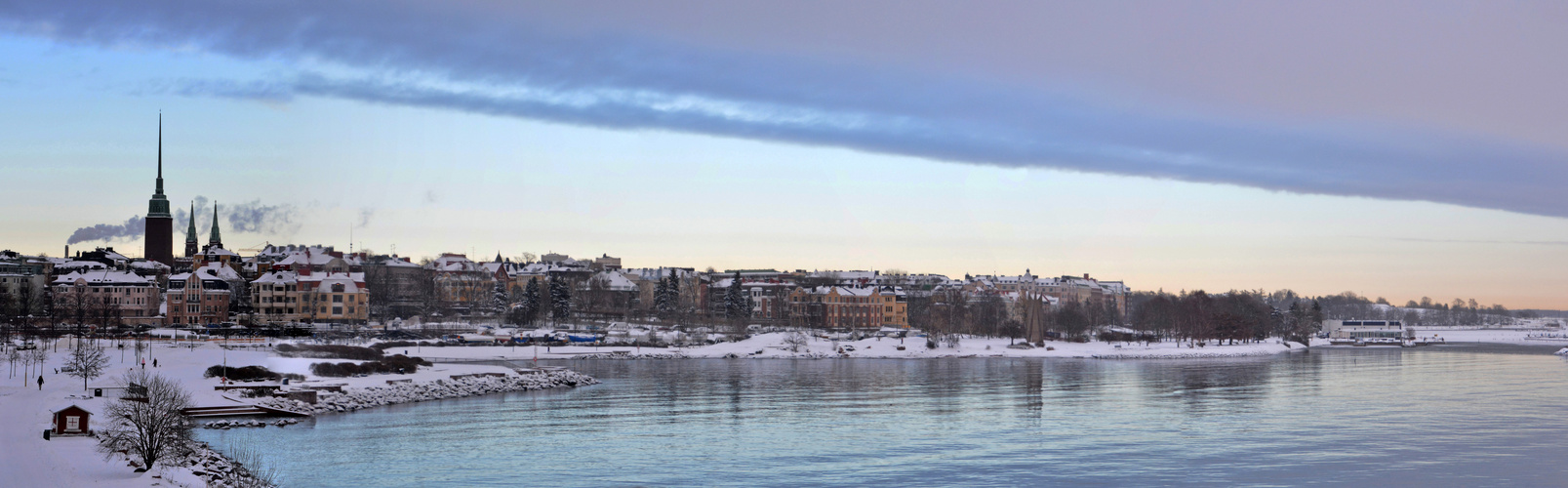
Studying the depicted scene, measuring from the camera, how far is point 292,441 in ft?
147

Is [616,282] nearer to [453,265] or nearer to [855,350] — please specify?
[453,265]

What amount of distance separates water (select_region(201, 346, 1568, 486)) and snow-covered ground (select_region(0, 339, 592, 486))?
17.4 ft

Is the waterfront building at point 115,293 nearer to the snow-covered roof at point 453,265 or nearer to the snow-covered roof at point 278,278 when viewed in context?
the snow-covered roof at point 278,278

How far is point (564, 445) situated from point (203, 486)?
1375 cm

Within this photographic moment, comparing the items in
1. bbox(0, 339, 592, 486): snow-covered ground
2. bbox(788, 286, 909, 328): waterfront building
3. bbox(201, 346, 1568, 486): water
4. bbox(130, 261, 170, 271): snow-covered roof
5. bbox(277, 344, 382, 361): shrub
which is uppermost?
bbox(130, 261, 170, 271): snow-covered roof

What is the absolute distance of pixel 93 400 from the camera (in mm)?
51312

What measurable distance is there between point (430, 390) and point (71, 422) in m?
25.7

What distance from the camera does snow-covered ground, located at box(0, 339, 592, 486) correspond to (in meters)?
31.5

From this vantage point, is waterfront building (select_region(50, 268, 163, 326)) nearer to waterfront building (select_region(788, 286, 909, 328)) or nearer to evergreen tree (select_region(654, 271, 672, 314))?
evergreen tree (select_region(654, 271, 672, 314))

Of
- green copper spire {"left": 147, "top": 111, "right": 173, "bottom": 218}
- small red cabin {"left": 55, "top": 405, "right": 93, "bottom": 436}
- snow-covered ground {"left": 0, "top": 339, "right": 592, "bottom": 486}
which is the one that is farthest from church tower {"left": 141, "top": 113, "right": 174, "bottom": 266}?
small red cabin {"left": 55, "top": 405, "right": 93, "bottom": 436}

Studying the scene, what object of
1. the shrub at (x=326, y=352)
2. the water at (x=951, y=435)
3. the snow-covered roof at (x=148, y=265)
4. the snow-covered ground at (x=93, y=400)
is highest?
the snow-covered roof at (x=148, y=265)

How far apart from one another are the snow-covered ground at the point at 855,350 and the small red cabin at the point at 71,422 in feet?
187

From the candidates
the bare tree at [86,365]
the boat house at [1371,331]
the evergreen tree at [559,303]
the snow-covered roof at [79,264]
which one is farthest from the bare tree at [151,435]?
the boat house at [1371,331]

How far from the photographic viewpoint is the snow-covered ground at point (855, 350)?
106750 millimetres
